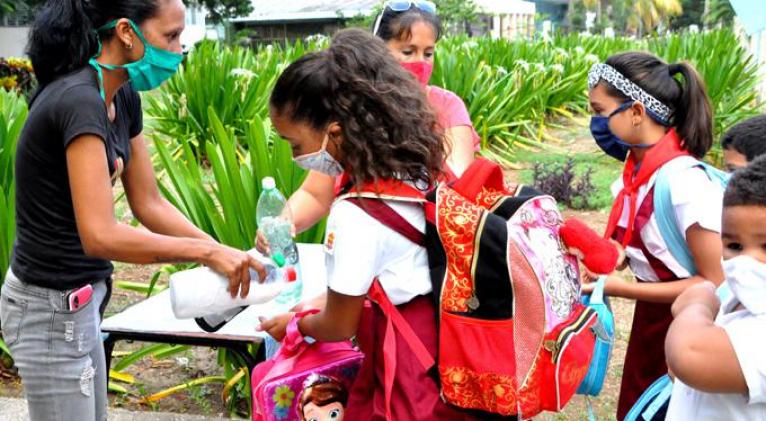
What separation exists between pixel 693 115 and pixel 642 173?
9.7 inches

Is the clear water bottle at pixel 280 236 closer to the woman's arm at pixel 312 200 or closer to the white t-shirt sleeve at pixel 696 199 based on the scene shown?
the woman's arm at pixel 312 200

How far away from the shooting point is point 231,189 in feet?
11.4

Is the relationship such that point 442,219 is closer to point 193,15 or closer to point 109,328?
point 109,328

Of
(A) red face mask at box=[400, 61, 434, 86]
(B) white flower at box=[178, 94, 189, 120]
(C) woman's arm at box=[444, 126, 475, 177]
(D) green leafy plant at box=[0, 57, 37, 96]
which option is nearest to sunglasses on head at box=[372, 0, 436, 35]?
(A) red face mask at box=[400, 61, 434, 86]

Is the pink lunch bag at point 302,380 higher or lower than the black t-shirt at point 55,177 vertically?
lower

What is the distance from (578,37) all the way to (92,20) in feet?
46.0

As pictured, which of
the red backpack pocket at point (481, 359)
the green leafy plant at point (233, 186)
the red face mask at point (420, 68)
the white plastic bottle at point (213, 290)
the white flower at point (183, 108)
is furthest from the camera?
the white flower at point (183, 108)

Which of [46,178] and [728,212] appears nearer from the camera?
[728,212]

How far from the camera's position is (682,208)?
207 centimetres

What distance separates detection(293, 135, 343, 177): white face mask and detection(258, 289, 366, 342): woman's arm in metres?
0.28

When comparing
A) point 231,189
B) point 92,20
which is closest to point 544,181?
point 231,189

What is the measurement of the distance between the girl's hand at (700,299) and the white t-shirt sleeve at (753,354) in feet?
0.47

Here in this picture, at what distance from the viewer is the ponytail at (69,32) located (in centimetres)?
187

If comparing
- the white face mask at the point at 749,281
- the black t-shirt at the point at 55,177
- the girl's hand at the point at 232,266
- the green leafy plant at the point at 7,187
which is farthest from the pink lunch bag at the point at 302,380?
the green leafy plant at the point at 7,187
